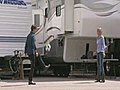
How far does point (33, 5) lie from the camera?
18266mm

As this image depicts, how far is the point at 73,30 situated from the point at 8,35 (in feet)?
8.91

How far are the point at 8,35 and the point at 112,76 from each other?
15.3ft

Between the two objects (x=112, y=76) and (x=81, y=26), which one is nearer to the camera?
(x=81, y=26)

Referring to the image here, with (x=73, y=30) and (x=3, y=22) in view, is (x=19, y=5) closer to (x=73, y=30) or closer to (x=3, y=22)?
(x=3, y=22)

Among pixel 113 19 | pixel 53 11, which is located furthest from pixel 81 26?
pixel 53 11

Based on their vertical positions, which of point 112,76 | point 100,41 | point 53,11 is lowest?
point 112,76

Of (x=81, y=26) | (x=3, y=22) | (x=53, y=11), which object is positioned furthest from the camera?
(x=53, y=11)

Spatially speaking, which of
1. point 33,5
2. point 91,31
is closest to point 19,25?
point 33,5

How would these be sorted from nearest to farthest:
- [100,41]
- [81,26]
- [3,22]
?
1. [100,41]
2. [81,26]
3. [3,22]

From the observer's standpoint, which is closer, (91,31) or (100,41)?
(100,41)

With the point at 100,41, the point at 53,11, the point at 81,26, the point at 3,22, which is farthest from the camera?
the point at 53,11

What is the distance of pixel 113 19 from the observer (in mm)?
15695

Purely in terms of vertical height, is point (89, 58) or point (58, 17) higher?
point (58, 17)

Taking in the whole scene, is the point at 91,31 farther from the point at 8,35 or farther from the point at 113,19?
the point at 8,35
